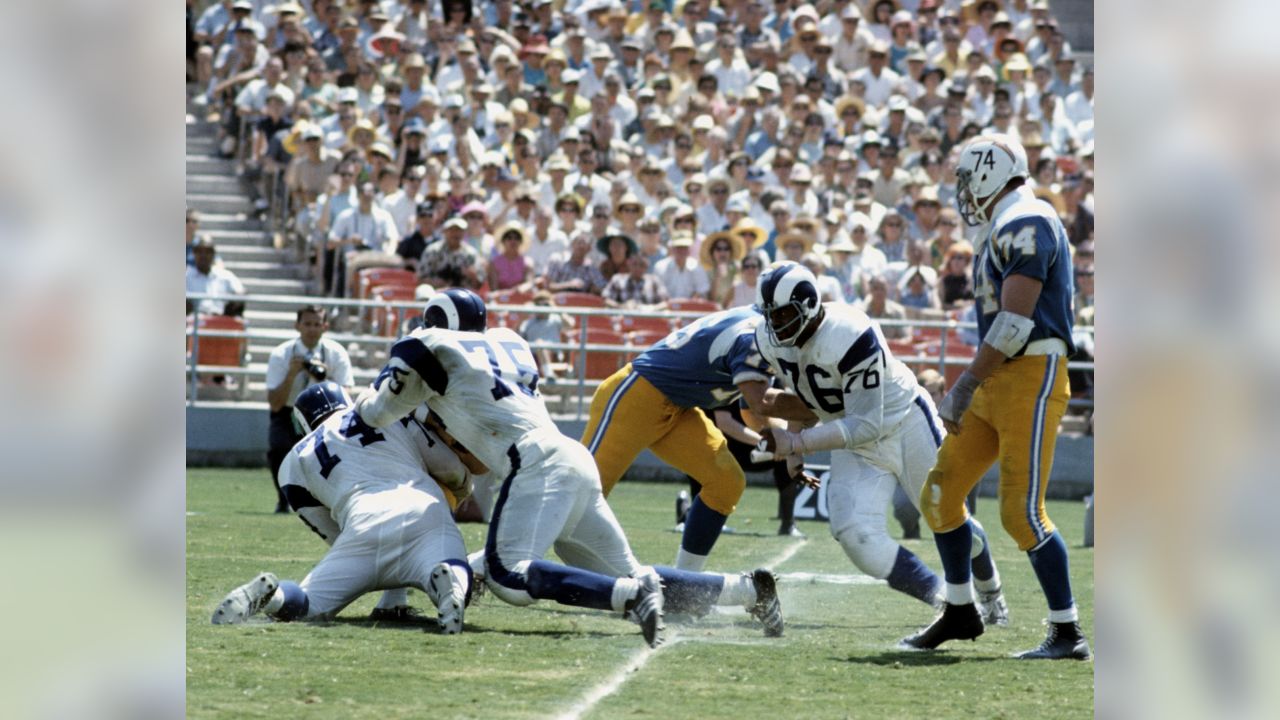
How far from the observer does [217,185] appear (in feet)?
64.6

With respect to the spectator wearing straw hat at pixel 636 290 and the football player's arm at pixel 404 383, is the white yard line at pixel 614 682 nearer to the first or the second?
the football player's arm at pixel 404 383

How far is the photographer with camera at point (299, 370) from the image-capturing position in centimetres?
1363

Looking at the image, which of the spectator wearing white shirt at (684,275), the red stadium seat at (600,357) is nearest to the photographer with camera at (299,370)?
the red stadium seat at (600,357)

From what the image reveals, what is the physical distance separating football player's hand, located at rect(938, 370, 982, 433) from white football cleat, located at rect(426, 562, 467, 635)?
2.21 meters

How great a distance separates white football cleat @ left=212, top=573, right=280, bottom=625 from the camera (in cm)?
724

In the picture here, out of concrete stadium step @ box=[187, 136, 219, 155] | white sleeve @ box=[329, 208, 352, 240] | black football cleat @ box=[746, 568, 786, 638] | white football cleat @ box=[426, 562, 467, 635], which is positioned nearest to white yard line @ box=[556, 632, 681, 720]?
black football cleat @ box=[746, 568, 786, 638]

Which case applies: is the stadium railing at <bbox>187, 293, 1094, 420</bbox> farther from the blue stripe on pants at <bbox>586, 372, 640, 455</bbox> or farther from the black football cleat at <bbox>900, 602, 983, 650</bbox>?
the black football cleat at <bbox>900, 602, 983, 650</bbox>

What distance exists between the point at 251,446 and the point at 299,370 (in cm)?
329

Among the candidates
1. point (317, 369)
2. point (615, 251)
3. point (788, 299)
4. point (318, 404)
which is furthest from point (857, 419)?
point (615, 251)

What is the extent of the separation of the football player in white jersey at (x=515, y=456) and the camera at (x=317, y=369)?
19.2ft
